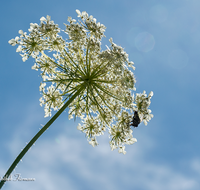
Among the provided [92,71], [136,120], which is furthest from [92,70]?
[136,120]

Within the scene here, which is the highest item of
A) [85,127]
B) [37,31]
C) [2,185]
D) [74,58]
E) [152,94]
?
[152,94]

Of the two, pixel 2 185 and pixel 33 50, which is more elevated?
pixel 33 50

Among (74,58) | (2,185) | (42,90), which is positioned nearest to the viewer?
(2,185)

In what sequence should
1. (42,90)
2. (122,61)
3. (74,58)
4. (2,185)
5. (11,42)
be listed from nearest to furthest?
1. (2,185)
2. (122,61)
3. (11,42)
4. (74,58)
5. (42,90)

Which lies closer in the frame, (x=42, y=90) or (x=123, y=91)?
(x=123, y=91)

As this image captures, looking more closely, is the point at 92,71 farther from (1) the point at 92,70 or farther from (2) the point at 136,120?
(2) the point at 136,120

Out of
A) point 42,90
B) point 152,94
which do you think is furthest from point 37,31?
point 152,94

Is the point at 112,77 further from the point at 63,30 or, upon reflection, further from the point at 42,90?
the point at 42,90
